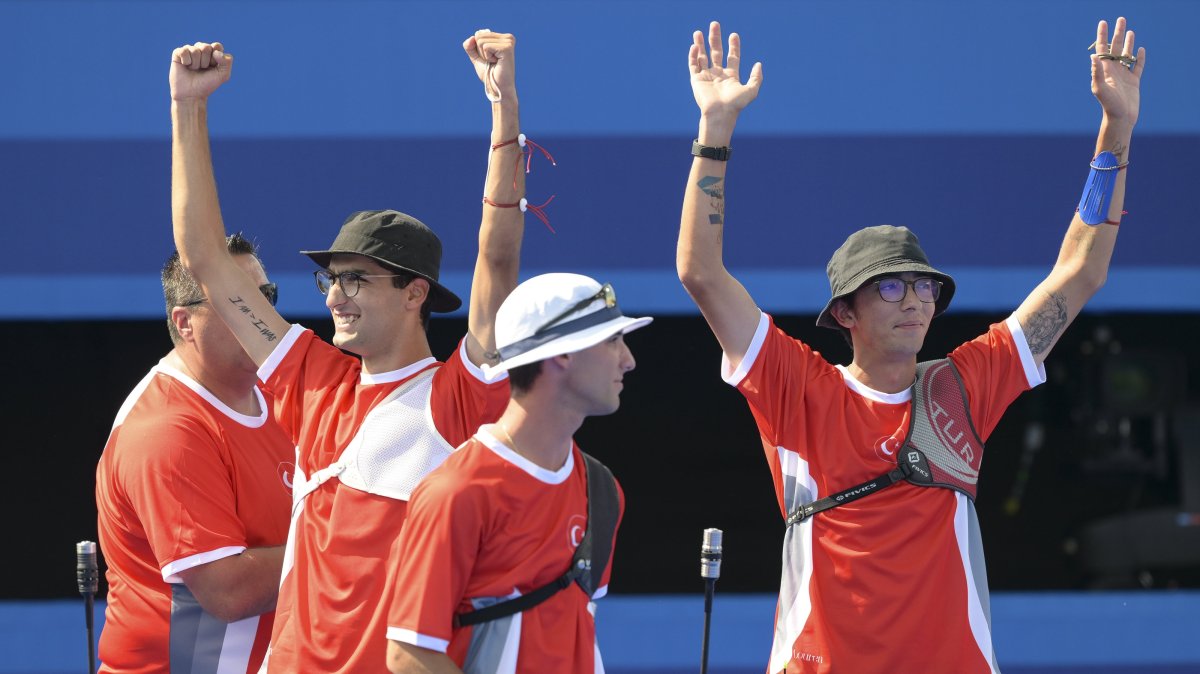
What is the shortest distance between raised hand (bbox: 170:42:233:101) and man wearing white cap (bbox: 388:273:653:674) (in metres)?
1.08

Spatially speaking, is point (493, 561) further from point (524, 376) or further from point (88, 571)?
point (88, 571)

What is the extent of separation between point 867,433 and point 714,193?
0.66 m

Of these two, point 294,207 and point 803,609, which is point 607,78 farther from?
point 803,609

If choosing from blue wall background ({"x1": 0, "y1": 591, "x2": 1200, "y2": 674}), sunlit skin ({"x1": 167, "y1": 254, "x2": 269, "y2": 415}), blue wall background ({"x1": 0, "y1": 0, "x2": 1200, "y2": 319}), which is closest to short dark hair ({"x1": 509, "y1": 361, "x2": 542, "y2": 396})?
sunlit skin ({"x1": 167, "y1": 254, "x2": 269, "y2": 415})

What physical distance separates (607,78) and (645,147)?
1.00 ft

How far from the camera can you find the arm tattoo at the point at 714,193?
286cm

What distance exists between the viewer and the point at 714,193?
2.87m

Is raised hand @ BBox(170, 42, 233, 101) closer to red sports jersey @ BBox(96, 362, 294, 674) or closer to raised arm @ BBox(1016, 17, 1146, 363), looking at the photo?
red sports jersey @ BBox(96, 362, 294, 674)

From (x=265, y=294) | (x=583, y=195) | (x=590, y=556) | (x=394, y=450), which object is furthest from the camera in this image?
(x=583, y=195)

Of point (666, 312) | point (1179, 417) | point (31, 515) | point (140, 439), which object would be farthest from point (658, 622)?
point (31, 515)

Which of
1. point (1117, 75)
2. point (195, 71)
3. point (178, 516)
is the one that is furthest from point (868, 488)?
point (195, 71)

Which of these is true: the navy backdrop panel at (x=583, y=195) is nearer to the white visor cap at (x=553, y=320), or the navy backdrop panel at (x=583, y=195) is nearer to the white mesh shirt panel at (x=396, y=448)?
the white mesh shirt panel at (x=396, y=448)

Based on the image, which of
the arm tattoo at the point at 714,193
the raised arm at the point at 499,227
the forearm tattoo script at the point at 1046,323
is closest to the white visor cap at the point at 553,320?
the raised arm at the point at 499,227

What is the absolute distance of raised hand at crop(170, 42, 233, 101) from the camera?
2887 mm
